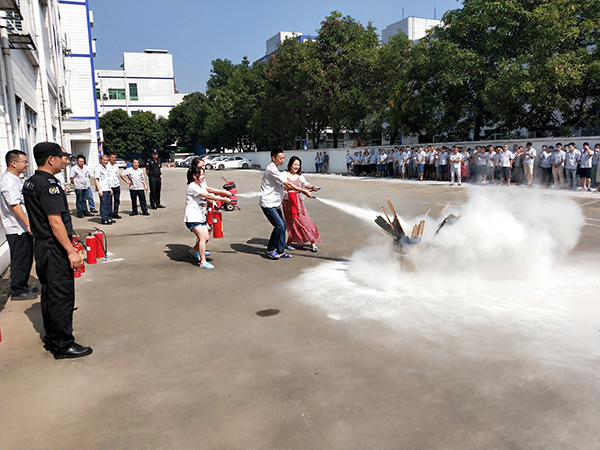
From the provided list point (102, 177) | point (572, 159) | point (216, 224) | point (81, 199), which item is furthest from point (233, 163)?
point (216, 224)

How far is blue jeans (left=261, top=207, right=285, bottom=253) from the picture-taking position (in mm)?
7922

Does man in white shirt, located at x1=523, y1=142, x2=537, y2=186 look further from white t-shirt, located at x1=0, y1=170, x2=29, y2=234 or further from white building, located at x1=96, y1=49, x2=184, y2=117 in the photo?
white building, located at x1=96, y1=49, x2=184, y2=117

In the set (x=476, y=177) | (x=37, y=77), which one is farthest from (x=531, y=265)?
(x=37, y=77)

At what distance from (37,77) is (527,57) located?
22.0m

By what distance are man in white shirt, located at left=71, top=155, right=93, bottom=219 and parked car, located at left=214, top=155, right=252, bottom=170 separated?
105 ft

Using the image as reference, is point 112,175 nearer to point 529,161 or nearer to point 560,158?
point 529,161

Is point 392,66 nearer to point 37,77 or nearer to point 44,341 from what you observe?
point 37,77

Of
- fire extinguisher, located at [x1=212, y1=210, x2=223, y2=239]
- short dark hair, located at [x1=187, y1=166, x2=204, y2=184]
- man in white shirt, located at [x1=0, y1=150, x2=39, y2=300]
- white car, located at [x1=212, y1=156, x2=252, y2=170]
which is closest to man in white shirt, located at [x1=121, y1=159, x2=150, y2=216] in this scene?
fire extinguisher, located at [x1=212, y1=210, x2=223, y2=239]

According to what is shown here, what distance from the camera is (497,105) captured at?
23.9 metres

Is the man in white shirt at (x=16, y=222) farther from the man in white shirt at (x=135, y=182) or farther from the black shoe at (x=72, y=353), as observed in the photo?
the man in white shirt at (x=135, y=182)

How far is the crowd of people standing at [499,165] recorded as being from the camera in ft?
57.6

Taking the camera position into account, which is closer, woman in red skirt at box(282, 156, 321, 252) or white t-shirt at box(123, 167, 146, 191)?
woman in red skirt at box(282, 156, 321, 252)

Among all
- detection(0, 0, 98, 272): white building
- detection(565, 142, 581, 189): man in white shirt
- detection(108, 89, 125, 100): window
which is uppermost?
detection(108, 89, 125, 100): window

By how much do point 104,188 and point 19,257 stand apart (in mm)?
6797
